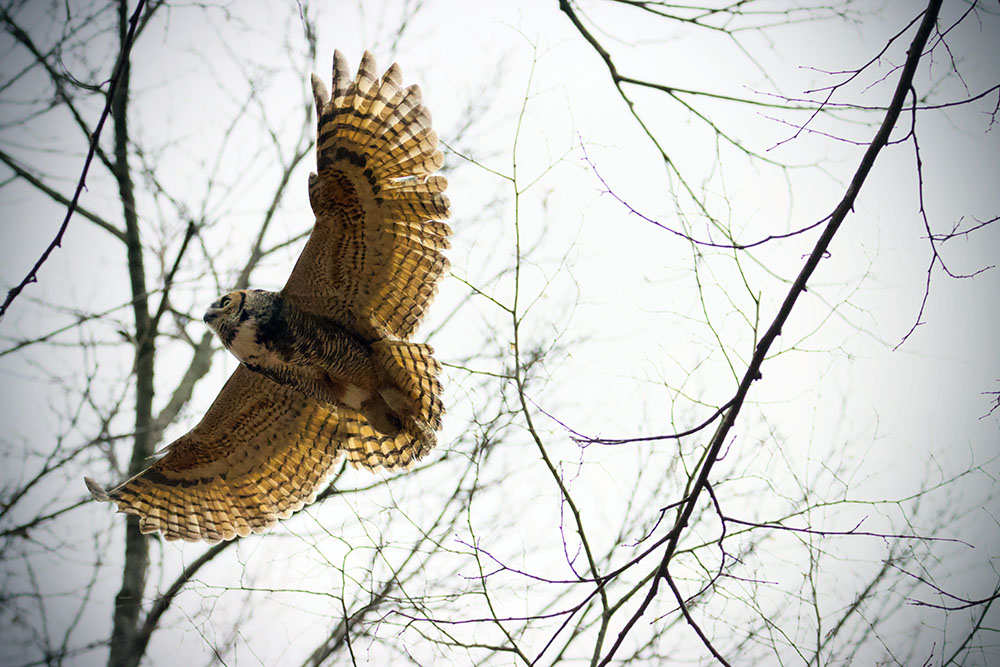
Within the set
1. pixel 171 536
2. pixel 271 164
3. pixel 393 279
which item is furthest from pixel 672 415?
pixel 271 164

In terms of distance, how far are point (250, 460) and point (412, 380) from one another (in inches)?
58.1

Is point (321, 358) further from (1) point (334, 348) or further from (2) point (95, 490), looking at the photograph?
(2) point (95, 490)

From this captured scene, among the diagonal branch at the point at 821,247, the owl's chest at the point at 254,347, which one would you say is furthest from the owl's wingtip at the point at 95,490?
the diagonal branch at the point at 821,247

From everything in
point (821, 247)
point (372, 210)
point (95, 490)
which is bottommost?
point (95, 490)

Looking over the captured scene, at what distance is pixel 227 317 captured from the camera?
472 cm

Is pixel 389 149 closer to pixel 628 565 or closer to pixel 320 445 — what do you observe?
pixel 320 445

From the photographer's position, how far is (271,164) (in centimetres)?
752

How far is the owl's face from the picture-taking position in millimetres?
4711

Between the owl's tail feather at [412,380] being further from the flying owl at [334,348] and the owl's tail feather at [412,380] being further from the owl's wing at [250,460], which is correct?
the owl's wing at [250,460]

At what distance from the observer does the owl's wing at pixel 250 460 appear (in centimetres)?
546

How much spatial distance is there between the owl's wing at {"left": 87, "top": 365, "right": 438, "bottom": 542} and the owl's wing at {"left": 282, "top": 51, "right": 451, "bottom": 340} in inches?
34.0

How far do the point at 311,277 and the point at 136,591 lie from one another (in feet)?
9.58

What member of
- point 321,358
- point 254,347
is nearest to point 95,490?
point 254,347

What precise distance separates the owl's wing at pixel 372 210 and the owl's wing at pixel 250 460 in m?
0.86
